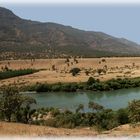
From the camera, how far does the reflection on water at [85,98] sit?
5583 cm

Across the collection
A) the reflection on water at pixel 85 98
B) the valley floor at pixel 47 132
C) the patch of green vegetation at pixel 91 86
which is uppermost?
the valley floor at pixel 47 132

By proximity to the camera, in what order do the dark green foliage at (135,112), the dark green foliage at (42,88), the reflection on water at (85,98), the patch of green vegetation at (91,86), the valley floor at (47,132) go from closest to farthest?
the valley floor at (47,132)
the dark green foliage at (135,112)
the reflection on water at (85,98)
the patch of green vegetation at (91,86)
the dark green foliage at (42,88)

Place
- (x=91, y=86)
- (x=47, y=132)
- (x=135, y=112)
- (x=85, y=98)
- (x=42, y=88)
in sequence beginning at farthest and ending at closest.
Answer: (x=42, y=88)
(x=91, y=86)
(x=85, y=98)
(x=135, y=112)
(x=47, y=132)

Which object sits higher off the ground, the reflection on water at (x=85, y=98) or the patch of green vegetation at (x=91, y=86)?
the patch of green vegetation at (x=91, y=86)

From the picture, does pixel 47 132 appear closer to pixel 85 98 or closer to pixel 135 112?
pixel 135 112

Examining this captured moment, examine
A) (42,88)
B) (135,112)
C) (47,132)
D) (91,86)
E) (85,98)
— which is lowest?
(85,98)

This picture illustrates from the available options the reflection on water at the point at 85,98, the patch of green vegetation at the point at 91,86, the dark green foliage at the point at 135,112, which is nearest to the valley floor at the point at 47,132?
the dark green foliage at the point at 135,112

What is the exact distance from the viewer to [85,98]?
201ft

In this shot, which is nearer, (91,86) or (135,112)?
(135,112)

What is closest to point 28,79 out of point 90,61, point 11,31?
point 90,61

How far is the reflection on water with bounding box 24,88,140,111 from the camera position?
55.8 metres

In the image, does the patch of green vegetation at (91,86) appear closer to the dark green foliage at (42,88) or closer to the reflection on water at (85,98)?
the dark green foliage at (42,88)

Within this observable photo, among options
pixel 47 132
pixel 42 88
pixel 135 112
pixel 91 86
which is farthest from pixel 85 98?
pixel 47 132

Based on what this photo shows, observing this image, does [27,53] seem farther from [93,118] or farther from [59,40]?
[93,118]
